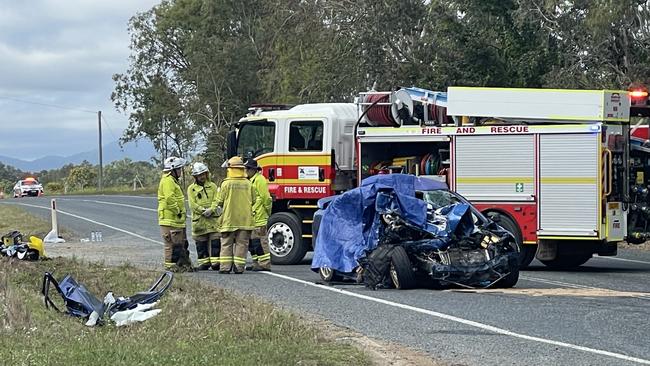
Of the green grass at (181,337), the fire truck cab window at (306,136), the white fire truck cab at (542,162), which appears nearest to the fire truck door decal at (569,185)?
the white fire truck cab at (542,162)

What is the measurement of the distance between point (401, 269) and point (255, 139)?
600 centimetres

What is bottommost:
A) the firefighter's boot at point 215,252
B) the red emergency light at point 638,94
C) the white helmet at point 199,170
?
the firefighter's boot at point 215,252

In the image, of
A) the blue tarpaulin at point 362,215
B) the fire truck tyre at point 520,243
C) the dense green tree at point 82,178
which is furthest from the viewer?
the dense green tree at point 82,178

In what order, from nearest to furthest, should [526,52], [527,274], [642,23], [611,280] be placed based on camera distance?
[611,280], [527,274], [642,23], [526,52]

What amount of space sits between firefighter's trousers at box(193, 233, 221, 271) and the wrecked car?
2441 mm

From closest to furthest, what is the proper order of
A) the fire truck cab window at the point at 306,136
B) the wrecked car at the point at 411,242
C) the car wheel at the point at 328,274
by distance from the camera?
the wrecked car at the point at 411,242, the car wheel at the point at 328,274, the fire truck cab window at the point at 306,136

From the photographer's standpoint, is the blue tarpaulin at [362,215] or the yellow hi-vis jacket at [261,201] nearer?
the blue tarpaulin at [362,215]

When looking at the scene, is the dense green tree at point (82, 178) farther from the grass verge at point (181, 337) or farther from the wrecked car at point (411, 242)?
the grass verge at point (181, 337)

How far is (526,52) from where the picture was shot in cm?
3045

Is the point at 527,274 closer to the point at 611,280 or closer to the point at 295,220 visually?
the point at 611,280

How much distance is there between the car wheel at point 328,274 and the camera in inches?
552

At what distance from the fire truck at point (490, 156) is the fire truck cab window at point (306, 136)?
0.02m

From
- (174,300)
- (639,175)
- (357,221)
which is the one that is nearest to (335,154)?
(357,221)

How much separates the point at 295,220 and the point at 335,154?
1398 millimetres
